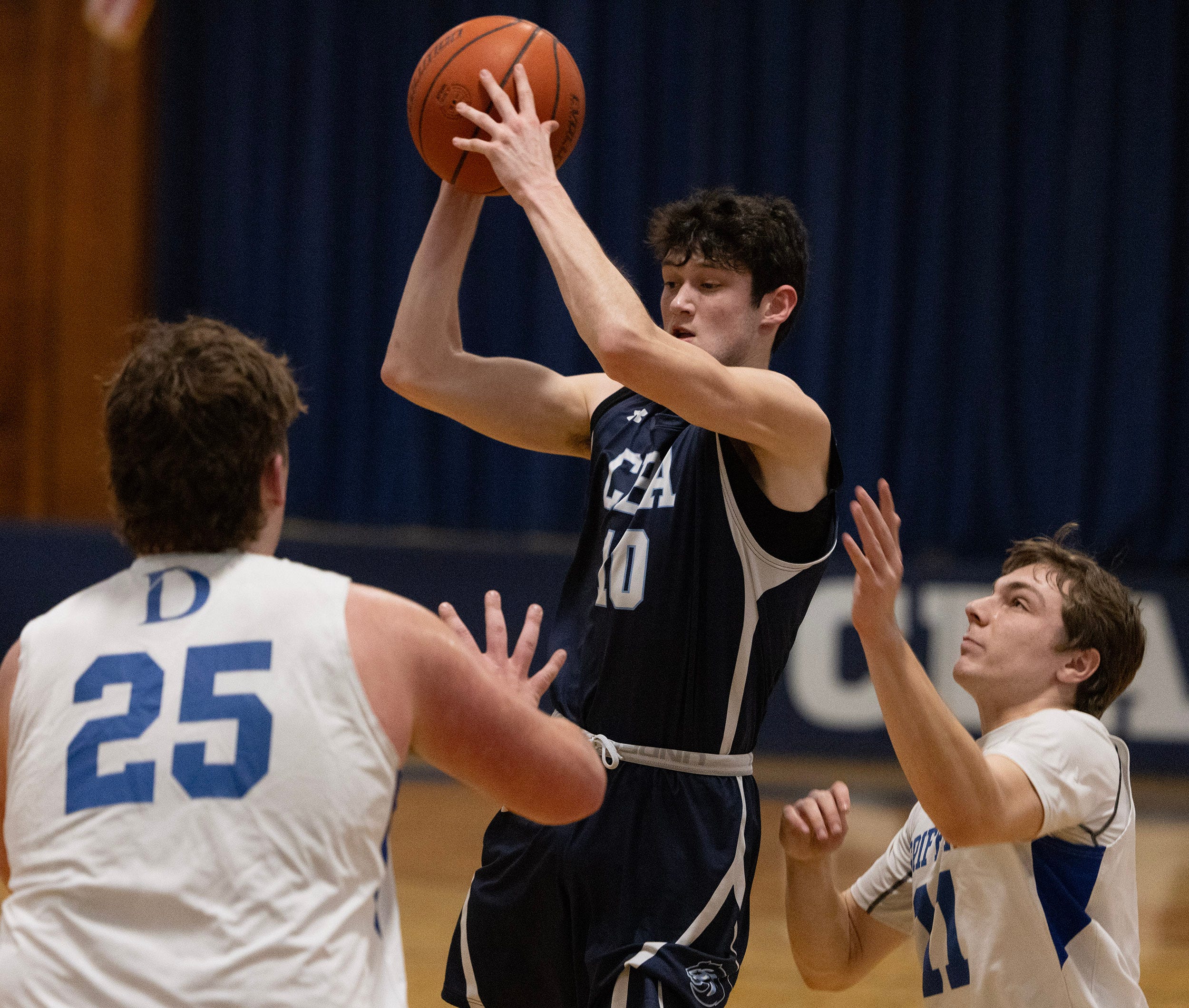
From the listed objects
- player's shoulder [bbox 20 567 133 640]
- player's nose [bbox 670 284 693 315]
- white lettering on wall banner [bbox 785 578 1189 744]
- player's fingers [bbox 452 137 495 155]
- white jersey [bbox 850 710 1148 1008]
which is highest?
player's fingers [bbox 452 137 495 155]

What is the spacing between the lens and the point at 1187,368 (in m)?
7.99

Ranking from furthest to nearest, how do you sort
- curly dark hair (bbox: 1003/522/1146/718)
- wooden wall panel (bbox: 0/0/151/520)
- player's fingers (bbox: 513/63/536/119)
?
wooden wall panel (bbox: 0/0/151/520)
player's fingers (bbox: 513/63/536/119)
curly dark hair (bbox: 1003/522/1146/718)

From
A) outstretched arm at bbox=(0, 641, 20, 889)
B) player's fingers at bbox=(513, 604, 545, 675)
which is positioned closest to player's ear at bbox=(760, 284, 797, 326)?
player's fingers at bbox=(513, 604, 545, 675)

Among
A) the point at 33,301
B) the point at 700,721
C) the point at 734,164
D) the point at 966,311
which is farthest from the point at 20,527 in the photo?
the point at 700,721

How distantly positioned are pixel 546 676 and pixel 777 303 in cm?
114

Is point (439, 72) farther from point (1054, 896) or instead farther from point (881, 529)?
point (1054, 896)

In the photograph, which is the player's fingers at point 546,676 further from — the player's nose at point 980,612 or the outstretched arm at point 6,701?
the player's nose at point 980,612

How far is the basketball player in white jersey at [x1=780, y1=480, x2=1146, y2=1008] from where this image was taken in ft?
7.26

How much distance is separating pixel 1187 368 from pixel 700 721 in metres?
6.45

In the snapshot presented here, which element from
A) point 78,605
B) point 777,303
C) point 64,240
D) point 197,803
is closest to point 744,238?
point 777,303

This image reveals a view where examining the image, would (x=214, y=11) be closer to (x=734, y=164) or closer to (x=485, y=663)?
(x=734, y=164)

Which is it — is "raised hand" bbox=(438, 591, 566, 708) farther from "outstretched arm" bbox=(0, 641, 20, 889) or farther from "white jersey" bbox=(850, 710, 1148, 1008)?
"white jersey" bbox=(850, 710, 1148, 1008)

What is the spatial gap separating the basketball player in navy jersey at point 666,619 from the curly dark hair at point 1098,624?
0.44 meters

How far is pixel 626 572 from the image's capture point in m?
2.56
